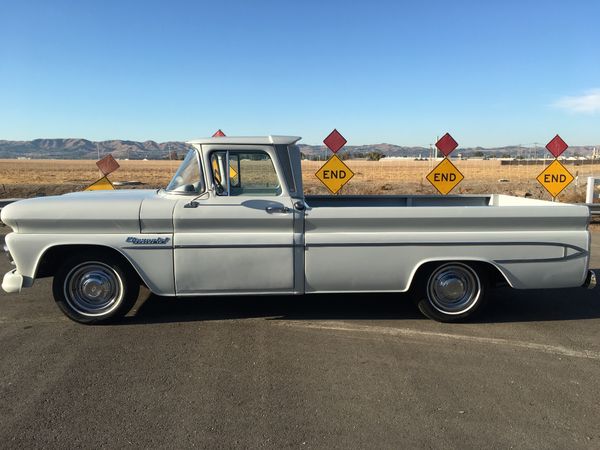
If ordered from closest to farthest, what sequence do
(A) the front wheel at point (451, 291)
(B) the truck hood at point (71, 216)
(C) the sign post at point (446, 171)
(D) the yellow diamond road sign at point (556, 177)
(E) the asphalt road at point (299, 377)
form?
(E) the asphalt road at point (299, 377), (B) the truck hood at point (71, 216), (A) the front wheel at point (451, 291), (C) the sign post at point (446, 171), (D) the yellow diamond road sign at point (556, 177)

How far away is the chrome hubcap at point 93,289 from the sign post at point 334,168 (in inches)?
334

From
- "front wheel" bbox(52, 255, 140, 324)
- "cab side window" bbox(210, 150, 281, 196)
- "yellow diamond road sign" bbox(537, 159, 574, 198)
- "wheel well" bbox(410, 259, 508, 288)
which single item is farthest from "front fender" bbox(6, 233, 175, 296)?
"yellow diamond road sign" bbox(537, 159, 574, 198)

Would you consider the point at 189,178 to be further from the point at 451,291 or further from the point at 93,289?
the point at 451,291

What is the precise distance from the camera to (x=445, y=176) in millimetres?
12328

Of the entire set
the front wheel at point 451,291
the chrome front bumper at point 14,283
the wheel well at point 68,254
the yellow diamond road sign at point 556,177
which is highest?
the yellow diamond road sign at point 556,177

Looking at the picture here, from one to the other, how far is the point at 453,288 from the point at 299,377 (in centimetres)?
199

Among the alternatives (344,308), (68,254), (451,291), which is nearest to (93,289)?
(68,254)

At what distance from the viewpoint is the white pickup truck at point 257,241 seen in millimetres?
4633

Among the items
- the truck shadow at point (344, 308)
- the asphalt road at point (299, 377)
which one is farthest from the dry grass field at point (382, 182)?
the asphalt road at point (299, 377)

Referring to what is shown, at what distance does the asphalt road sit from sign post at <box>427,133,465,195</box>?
6.93m

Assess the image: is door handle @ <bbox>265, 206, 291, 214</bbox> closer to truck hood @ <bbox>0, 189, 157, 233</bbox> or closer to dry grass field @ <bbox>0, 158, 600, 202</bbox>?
truck hood @ <bbox>0, 189, 157, 233</bbox>

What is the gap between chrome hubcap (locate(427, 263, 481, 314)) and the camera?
494cm

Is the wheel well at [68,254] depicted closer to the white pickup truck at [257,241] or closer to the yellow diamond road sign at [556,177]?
the white pickup truck at [257,241]

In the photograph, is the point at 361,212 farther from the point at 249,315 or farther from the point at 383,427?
the point at 383,427
